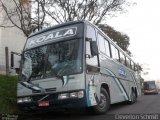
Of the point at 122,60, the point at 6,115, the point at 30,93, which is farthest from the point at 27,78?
the point at 122,60

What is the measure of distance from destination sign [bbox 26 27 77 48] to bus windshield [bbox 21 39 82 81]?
10.9 inches

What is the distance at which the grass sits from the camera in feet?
38.1

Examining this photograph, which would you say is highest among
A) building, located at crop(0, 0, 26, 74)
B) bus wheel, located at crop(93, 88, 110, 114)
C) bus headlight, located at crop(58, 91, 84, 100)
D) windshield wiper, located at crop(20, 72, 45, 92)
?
building, located at crop(0, 0, 26, 74)

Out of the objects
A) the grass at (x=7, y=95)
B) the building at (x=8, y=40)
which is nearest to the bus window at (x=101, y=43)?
the grass at (x=7, y=95)

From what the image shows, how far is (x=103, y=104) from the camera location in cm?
1180

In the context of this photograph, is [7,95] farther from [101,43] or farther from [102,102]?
[101,43]

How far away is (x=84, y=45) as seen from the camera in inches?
418

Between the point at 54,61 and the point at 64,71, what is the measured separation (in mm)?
553

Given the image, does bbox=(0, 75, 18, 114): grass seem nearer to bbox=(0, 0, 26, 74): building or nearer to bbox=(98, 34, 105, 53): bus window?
bbox=(98, 34, 105, 53): bus window

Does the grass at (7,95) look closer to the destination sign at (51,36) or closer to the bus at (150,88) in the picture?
the destination sign at (51,36)

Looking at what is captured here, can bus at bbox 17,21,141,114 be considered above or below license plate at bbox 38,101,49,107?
above

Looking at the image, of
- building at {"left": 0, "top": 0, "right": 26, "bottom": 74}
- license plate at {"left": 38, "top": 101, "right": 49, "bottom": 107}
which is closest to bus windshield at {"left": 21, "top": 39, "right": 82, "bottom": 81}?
license plate at {"left": 38, "top": 101, "right": 49, "bottom": 107}

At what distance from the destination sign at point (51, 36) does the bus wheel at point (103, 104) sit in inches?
97.2

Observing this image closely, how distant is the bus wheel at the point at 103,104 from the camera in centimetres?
1138
